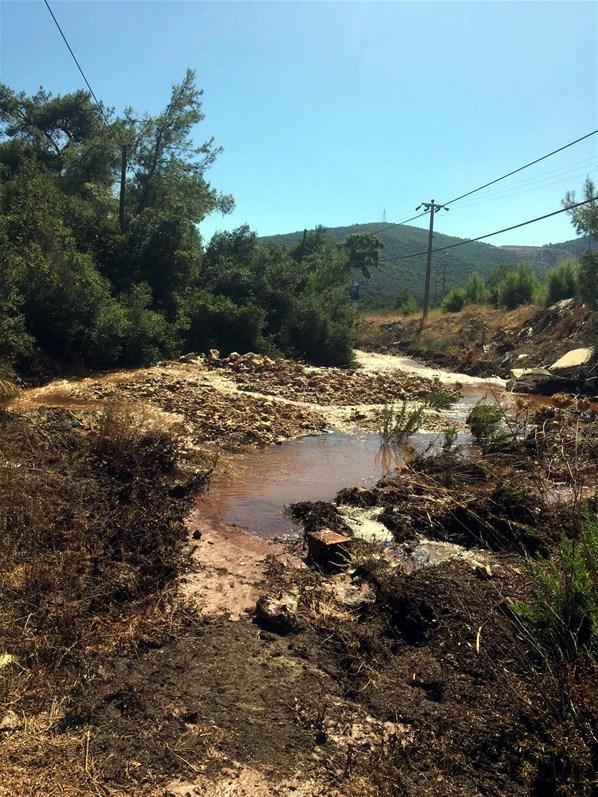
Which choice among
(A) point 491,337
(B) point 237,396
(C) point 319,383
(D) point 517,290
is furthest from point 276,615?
(D) point 517,290

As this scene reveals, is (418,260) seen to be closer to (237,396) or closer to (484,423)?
(237,396)

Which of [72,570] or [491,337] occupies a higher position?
[491,337]

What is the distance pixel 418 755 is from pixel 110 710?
1.49m

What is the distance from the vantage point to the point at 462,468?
27.1 feet

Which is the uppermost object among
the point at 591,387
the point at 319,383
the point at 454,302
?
the point at 454,302

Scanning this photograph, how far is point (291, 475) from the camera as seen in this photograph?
29.2ft

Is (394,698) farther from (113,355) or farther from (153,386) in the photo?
(113,355)

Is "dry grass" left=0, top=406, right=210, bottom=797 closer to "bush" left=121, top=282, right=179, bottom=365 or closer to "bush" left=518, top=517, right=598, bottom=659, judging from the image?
"bush" left=518, top=517, right=598, bottom=659

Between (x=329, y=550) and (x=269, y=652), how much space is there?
5.77 ft

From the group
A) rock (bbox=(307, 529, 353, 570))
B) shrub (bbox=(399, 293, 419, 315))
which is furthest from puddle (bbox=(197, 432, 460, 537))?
shrub (bbox=(399, 293, 419, 315))

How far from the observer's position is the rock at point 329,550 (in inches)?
212

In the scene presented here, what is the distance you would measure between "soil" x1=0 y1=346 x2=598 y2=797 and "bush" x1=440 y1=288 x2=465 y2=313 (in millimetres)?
33331

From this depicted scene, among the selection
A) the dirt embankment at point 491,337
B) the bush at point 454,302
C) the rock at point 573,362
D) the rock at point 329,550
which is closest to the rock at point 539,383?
the rock at point 573,362

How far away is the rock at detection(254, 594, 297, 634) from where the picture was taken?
4109mm
